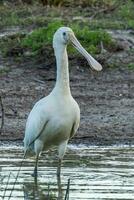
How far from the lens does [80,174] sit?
34.4 feet

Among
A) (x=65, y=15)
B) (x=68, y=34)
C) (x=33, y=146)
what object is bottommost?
(x=65, y=15)

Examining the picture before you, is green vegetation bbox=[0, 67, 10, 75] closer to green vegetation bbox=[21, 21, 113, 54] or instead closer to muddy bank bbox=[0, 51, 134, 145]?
muddy bank bbox=[0, 51, 134, 145]

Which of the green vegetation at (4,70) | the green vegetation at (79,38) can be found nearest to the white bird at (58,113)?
the green vegetation at (4,70)

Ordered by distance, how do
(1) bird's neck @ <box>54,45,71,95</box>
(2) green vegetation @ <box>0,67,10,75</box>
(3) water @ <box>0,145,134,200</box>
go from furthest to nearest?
(2) green vegetation @ <box>0,67,10,75</box>
(1) bird's neck @ <box>54,45,71,95</box>
(3) water @ <box>0,145,134,200</box>

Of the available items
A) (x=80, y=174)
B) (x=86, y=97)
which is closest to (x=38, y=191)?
(x=80, y=174)

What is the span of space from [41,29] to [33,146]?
6653 millimetres

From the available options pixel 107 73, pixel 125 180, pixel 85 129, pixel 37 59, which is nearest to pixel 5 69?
pixel 37 59

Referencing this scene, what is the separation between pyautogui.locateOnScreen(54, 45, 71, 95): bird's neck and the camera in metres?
10.5

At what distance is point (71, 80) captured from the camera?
1570cm

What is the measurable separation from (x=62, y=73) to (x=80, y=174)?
1.06 metres

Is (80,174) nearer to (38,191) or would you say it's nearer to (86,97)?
(38,191)

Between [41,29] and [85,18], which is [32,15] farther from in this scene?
[41,29]

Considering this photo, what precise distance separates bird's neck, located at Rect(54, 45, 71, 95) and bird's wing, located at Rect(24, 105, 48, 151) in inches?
11.6

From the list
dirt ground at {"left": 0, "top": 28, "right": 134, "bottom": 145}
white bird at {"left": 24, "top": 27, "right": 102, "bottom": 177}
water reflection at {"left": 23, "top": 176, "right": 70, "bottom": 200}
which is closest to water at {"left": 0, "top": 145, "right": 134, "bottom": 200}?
water reflection at {"left": 23, "top": 176, "right": 70, "bottom": 200}
